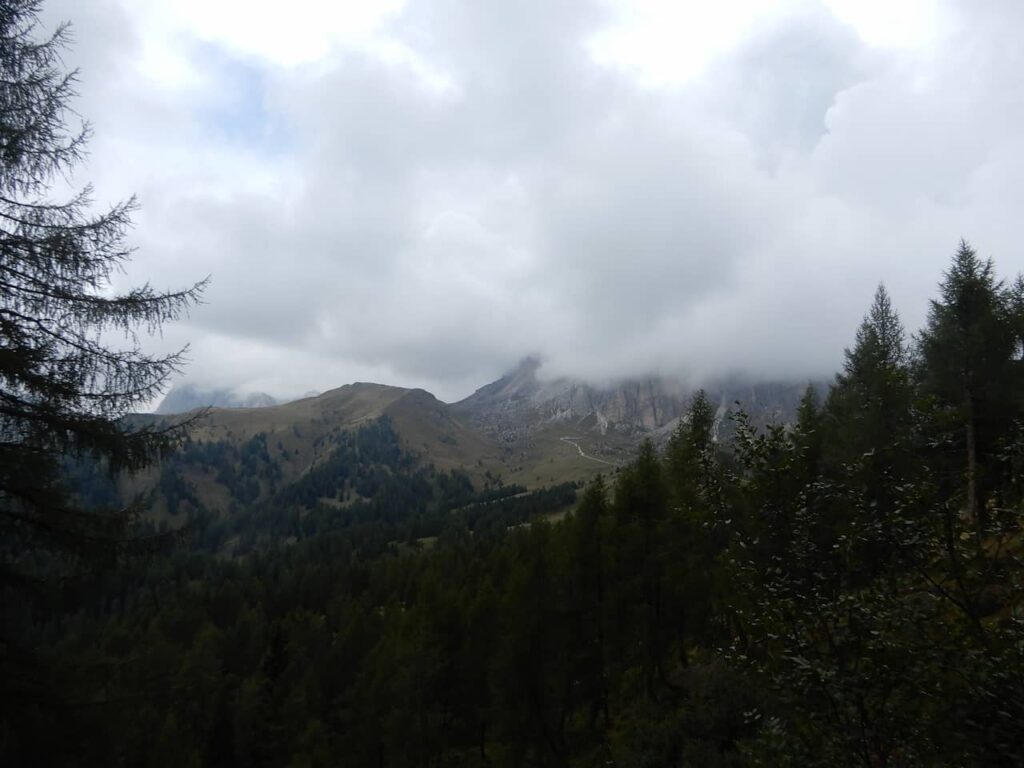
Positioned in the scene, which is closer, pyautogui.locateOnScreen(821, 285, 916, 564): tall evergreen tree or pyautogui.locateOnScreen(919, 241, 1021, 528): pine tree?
pyautogui.locateOnScreen(821, 285, 916, 564): tall evergreen tree

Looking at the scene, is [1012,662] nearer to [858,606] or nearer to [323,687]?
[858,606]

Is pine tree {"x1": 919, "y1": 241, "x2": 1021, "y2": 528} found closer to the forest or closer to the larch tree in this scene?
the forest

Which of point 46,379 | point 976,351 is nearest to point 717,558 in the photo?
point 46,379

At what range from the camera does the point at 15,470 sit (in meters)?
9.10

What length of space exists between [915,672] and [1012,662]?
0.88 m

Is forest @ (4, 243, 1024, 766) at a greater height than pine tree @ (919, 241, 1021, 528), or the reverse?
pine tree @ (919, 241, 1021, 528)

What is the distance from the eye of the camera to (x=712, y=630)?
88.8 ft

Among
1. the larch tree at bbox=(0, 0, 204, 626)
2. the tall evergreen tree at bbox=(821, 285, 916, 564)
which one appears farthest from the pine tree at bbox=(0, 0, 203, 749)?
the tall evergreen tree at bbox=(821, 285, 916, 564)

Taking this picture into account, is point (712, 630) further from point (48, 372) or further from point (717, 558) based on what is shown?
point (48, 372)

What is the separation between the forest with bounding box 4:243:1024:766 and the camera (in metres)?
5.53

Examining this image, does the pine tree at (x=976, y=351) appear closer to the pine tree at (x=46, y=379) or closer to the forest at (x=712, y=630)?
Result: the forest at (x=712, y=630)

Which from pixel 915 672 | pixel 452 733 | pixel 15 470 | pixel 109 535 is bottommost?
pixel 452 733

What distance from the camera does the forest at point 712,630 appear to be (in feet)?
18.1

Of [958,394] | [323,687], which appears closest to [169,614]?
[323,687]
